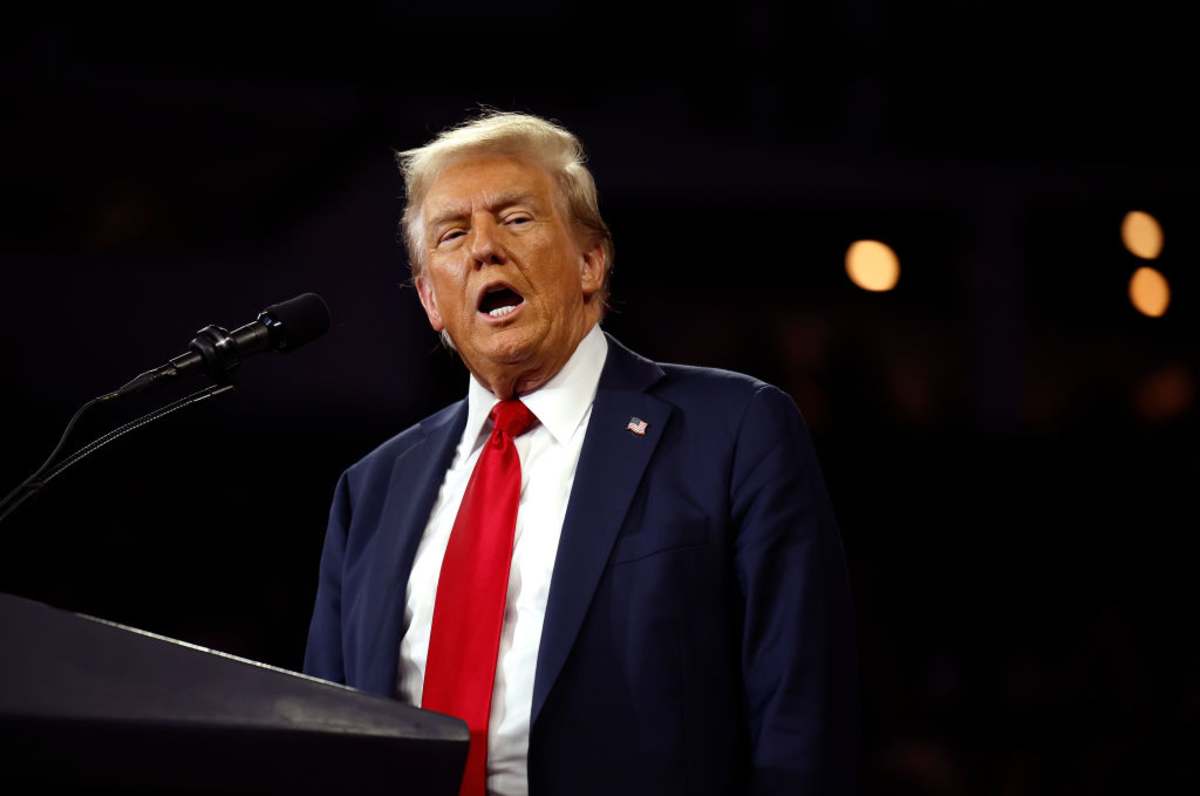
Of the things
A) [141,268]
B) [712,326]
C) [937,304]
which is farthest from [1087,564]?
[141,268]

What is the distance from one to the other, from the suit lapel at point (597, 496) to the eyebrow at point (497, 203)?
253 mm

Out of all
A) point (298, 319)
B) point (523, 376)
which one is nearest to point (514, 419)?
point (523, 376)

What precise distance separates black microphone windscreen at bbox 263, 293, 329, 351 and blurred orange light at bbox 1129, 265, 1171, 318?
4.48 meters

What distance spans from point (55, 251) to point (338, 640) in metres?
2.99

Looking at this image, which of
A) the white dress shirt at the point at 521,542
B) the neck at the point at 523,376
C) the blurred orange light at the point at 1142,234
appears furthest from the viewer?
the blurred orange light at the point at 1142,234

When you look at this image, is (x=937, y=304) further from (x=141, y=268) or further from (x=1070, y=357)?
(x=141, y=268)

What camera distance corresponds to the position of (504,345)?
64.9 inches

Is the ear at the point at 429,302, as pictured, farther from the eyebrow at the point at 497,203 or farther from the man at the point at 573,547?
the eyebrow at the point at 497,203

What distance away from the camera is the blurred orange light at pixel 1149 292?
5160 millimetres

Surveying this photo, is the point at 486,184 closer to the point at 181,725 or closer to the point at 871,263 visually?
the point at 181,725

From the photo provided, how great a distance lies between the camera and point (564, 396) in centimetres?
168

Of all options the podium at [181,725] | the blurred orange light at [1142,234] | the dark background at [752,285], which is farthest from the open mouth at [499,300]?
the blurred orange light at [1142,234]

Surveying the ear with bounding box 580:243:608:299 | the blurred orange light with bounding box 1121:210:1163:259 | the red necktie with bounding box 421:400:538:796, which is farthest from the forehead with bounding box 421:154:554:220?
the blurred orange light with bounding box 1121:210:1163:259

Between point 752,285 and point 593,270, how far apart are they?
365 centimetres
